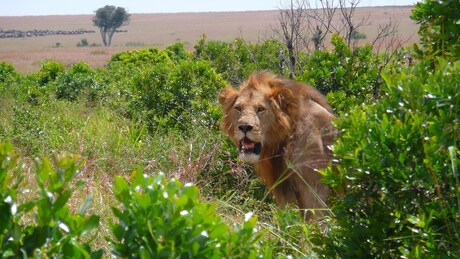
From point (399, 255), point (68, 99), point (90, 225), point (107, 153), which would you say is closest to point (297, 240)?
point (399, 255)

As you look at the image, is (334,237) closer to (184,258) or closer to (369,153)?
(369,153)

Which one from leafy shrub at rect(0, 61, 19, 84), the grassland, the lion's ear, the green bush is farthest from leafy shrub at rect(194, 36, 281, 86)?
the grassland

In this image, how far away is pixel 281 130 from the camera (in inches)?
240

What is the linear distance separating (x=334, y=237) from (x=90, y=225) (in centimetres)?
137

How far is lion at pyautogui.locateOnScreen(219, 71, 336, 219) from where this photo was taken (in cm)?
591

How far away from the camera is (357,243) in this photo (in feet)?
10.7

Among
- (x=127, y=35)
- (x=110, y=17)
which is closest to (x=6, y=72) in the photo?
(x=110, y=17)

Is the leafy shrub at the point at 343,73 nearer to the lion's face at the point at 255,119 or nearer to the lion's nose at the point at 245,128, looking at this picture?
the lion's face at the point at 255,119

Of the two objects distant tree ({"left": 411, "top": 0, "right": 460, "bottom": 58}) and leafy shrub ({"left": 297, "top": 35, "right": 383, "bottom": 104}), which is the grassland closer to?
leafy shrub ({"left": 297, "top": 35, "right": 383, "bottom": 104})

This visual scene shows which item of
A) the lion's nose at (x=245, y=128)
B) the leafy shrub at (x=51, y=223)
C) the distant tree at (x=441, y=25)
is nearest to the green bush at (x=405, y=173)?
the distant tree at (x=441, y=25)

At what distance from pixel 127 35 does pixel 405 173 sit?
97.7m

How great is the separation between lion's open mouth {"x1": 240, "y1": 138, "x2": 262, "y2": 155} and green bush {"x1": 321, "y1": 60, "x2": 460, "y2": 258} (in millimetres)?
2651

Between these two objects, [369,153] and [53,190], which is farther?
[369,153]

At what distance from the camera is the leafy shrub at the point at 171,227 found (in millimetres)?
2283
